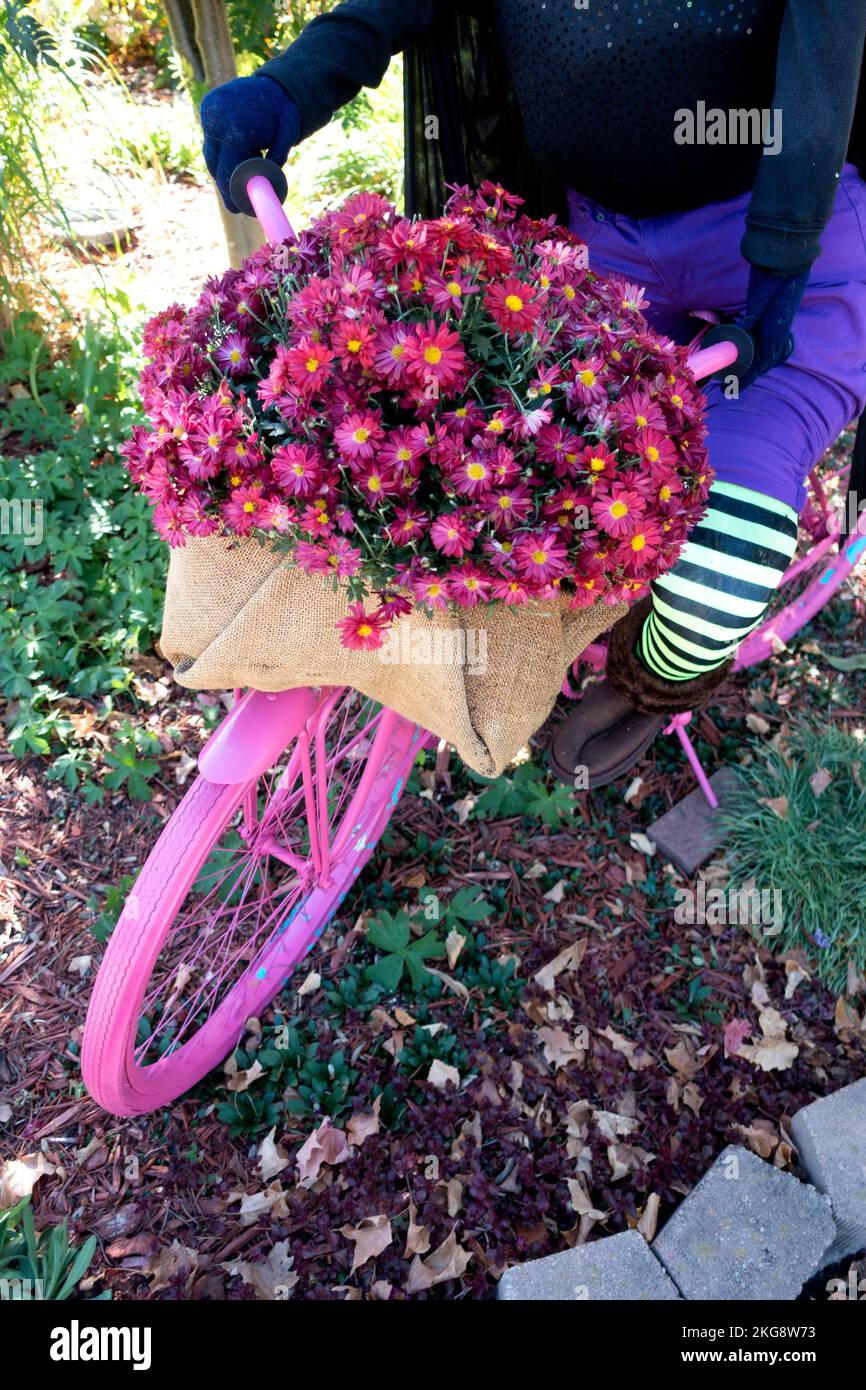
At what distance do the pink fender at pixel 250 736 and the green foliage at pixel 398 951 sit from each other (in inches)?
33.9

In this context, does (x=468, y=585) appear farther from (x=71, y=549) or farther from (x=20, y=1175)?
(x=71, y=549)

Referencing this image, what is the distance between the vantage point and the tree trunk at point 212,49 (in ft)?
9.66

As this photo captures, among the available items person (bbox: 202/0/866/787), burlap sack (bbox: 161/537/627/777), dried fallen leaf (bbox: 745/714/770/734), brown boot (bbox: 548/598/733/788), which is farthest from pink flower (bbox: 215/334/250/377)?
dried fallen leaf (bbox: 745/714/770/734)

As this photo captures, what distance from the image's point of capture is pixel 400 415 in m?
1.18

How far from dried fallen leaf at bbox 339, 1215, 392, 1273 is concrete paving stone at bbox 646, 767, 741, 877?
3.87 ft

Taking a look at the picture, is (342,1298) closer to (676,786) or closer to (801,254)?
(676,786)

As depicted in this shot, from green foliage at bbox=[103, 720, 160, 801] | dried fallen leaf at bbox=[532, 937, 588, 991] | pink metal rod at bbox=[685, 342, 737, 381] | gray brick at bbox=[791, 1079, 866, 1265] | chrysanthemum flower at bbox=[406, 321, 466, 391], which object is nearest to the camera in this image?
chrysanthemum flower at bbox=[406, 321, 466, 391]

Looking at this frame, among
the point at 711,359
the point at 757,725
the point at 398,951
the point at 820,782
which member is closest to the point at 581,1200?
the point at 398,951

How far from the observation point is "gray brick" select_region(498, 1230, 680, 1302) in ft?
5.90

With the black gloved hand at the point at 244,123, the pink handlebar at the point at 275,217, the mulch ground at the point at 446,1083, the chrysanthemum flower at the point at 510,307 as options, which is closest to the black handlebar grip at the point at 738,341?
the pink handlebar at the point at 275,217

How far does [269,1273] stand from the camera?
1863 millimetres

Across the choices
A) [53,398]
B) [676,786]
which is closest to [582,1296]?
[676,786]

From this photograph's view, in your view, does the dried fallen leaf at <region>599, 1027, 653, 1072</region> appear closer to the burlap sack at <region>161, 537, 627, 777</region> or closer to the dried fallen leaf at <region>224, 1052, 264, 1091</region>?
the dried fallen leaf at <region>224, 1052, 264, 1091</region>

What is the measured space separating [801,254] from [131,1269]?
2202mm
